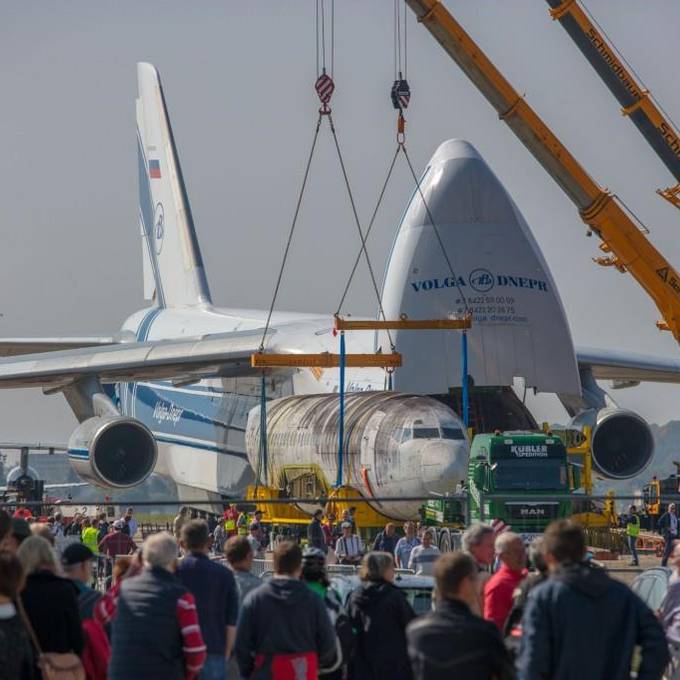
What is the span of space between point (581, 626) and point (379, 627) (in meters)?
1.97

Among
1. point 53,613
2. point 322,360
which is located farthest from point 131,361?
point 53,613

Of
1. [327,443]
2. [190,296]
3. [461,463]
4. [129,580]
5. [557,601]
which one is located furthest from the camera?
[190,296]

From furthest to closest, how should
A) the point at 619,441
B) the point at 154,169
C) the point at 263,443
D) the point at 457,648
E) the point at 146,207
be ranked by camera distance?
the point at 146,207 < the point at 154,169 < the point at 619,441 < the point at 263,443 < the point at 457,648

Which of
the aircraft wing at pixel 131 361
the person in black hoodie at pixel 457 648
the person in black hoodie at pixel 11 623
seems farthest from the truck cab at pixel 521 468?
the person in black hoodie at pixel 457 648

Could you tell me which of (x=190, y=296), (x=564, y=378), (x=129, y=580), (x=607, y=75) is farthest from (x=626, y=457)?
(x=129, y=580)

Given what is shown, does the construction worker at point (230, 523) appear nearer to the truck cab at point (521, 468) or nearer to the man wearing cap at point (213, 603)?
the truck cab at point (521, 468)

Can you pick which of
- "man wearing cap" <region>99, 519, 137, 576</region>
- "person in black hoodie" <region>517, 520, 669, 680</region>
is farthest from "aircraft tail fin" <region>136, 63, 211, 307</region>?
"person in black hoodie" <region>517, 520, 669, 680</region>

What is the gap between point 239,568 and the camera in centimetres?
866

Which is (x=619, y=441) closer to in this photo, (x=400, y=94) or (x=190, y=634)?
(x=400, y=94)

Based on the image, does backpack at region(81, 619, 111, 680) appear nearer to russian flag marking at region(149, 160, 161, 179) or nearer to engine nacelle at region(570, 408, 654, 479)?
engine nacelle at region(570, 408, 654, 479)

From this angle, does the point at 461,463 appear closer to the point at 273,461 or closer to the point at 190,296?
the point at 273,461

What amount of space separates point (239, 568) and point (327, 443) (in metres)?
16.6

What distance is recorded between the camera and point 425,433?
22.8m

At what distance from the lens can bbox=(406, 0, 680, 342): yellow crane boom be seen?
26141 millimetres
